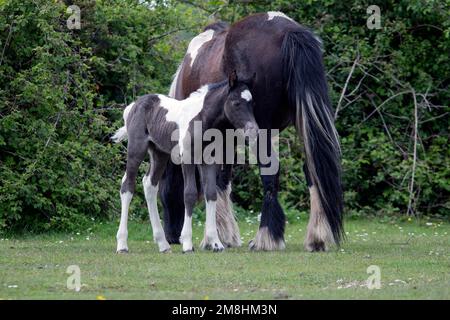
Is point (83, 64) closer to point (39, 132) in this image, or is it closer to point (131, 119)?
point (39, 132)

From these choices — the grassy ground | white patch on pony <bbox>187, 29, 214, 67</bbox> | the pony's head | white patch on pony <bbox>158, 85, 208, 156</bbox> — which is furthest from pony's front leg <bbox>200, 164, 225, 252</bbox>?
white patch on pony <bbox>187, 29, 214, 67</bbox>

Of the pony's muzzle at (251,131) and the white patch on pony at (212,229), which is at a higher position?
the pony's muzzle at (251,131)

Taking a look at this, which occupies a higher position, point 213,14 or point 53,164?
point 213,14

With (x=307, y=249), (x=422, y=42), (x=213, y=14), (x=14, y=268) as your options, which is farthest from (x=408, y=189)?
(x=14, y=268)

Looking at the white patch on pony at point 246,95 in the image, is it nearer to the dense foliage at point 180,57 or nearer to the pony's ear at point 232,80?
the pony's ear at point 232,80

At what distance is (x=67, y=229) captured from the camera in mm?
13148

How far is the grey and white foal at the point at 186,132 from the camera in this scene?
10141 millimetres

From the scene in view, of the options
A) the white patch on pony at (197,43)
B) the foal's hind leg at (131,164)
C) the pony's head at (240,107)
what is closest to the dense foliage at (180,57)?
the white patch on pony at (197,43)

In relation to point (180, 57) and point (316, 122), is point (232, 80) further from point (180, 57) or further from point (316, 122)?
point (180, 57)

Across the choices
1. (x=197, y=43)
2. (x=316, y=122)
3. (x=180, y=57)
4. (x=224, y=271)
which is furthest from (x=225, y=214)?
(x=180, y=57)

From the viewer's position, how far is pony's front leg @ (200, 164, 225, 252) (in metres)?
10.4

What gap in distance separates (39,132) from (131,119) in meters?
2.54

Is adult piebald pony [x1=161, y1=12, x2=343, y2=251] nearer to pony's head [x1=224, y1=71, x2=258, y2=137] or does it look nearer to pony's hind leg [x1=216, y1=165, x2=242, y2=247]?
pony's head [x1=224, y1=71, x2=258, y2=137]

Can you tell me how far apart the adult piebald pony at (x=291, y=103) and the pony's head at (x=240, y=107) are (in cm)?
30
